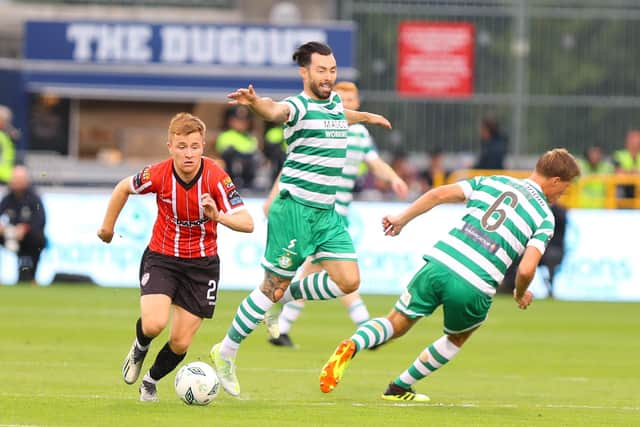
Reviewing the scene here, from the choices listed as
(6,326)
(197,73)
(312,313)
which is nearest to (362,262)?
(312,313)

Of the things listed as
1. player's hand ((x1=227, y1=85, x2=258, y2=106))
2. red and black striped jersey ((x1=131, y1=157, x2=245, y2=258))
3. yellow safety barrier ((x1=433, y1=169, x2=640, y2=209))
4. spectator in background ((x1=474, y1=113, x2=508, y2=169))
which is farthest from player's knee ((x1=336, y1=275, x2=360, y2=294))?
spectator in background ((x1=474, y1=113, x2=508, y2=169))

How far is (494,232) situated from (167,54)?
21.4 meters

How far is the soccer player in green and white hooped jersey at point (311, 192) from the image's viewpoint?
10.9 m

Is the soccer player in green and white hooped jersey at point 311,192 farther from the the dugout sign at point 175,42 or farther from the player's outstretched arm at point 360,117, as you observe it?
the the dugout sign at point 175,42

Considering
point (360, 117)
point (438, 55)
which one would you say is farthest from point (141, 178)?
point (438, 55)

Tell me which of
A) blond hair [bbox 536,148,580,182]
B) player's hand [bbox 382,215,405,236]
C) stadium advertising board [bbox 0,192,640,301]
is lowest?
stadium advertising board [bbox 0,192,640,301]

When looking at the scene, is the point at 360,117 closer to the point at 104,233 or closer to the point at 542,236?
the point at 542,236

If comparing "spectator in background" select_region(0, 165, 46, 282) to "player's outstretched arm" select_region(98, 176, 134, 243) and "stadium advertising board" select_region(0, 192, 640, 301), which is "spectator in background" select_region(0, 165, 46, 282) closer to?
"stadium advertising board" select_region(0, 192, 640, 301)

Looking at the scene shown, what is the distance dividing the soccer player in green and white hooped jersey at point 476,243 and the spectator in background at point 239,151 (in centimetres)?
1420

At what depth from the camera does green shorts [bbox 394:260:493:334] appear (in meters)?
9.76

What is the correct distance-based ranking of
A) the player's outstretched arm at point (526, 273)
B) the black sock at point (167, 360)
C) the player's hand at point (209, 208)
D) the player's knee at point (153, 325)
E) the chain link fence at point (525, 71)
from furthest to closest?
the chain link fence at point (525, 71) < the black sock at point (167, 360) < the player's knee at point (153, 325) < the player's outstretched arm at point (526, 273) < the player's hand at point (209, 208)

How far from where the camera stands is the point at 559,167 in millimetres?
9836

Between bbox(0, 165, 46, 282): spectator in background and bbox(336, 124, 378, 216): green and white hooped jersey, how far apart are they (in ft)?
26.4

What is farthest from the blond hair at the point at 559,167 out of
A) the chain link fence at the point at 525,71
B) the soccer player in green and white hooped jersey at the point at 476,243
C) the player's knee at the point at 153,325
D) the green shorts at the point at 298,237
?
the chain link fence at the point at 525,71
